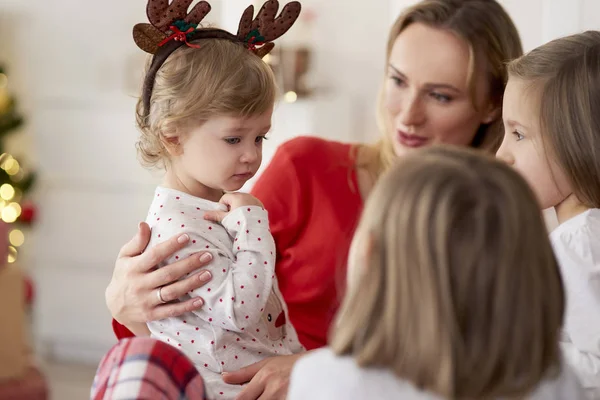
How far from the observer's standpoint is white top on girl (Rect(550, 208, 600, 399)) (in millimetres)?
1521

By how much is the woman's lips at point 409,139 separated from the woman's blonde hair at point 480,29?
17 centimetres

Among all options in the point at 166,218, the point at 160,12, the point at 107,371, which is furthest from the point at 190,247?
the point at 160,12

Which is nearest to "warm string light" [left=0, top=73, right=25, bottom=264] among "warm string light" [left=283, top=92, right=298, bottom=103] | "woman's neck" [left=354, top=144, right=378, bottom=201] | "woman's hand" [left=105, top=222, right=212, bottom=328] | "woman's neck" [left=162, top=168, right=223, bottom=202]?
"warm string light" [left=283, top=92, right=298, bottom=103]

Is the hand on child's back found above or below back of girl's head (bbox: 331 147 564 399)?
below

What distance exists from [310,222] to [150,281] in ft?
2.16

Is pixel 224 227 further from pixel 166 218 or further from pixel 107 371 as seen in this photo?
pixel 107 371

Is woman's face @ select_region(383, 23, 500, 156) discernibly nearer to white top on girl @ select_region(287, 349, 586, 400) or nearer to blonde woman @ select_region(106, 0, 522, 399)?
blonde woman @ select_region(106, 0, 522, 399)

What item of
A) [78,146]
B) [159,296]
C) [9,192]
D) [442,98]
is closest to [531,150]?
[442,98]

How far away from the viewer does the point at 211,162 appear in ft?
5.53

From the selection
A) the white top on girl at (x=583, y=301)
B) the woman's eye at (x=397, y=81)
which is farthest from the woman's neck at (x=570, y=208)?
the woman's eye at (x=397, y=81)

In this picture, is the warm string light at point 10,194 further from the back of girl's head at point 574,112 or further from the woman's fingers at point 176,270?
the back of girl's head at point 574,112

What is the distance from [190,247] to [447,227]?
706 mm

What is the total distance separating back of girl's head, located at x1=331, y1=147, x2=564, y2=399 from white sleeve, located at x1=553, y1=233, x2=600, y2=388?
1.40 feet

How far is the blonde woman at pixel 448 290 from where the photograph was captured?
1.09 meters
